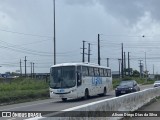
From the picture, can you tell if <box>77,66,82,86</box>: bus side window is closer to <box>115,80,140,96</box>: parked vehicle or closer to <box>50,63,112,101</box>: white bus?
<box>50,63,112,101</box>: white bus

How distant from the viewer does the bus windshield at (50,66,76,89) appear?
3103 centimetres

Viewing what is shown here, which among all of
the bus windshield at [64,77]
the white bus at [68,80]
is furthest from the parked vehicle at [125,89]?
the bus windshield at [64,77]

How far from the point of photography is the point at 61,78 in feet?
102

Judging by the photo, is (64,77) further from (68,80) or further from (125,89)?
(125,89)

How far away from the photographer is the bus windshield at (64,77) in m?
31.0

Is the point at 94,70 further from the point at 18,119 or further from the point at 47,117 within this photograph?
the point at 47,117

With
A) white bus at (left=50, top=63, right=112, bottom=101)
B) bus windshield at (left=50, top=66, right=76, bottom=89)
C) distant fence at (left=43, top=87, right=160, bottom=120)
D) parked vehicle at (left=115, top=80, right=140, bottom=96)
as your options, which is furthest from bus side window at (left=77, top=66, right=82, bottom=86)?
distant fence at (left=43, top=87, right=160, bottom=120)

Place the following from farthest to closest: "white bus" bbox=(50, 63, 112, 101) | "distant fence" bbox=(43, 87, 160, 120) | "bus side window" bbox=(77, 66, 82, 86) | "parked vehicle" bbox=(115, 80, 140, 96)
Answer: "parked vehicle" bbox=(115, 80, 140, 96), "bus side window" bbox=(77, 66, 82, 86), "white bus" bbox=(50, 63, 112, 101), "distant fence" bbox=(43, 87, 160, 120)

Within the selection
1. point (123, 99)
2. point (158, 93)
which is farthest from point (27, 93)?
point (123, 99)

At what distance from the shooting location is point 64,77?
31125 millimetres

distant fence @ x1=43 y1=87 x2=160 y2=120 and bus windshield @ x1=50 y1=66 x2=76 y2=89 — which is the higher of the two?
bus windshield @ x1=50 y1=66 x2=76 y2=89

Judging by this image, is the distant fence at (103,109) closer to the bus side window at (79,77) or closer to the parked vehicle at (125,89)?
the bus side window at (79,77)

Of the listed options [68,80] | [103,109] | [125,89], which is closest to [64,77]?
[68,80]

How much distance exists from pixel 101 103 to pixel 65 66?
18.0 m
